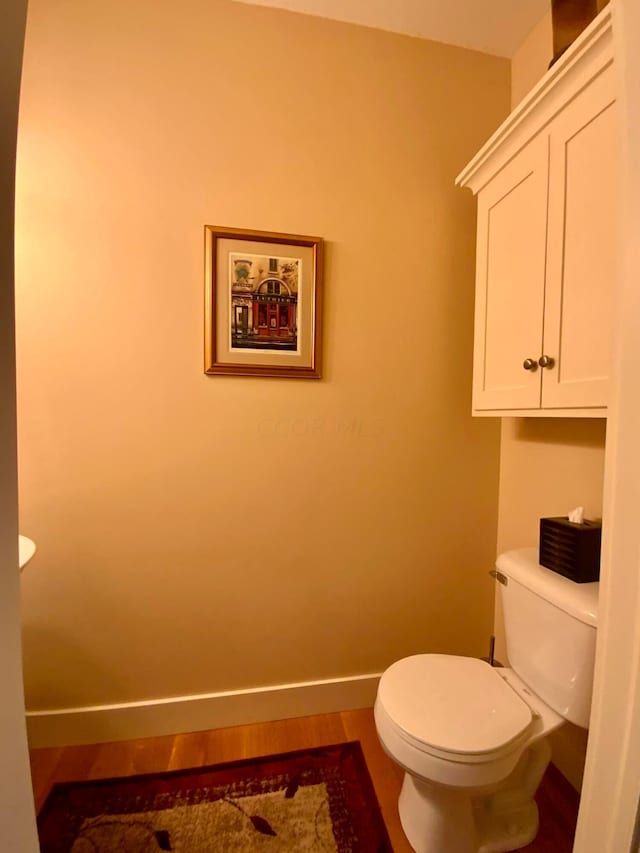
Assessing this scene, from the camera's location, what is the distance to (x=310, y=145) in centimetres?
129

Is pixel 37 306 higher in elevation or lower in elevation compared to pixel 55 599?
higher

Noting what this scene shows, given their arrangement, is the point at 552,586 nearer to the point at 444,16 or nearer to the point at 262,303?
the point at 262,303

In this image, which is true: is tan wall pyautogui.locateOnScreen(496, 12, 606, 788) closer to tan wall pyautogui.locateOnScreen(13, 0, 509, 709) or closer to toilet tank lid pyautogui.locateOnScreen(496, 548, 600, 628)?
tan wall pyautogui.locateOnScreen(13, 0, 509, 709)

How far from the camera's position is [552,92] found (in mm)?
894

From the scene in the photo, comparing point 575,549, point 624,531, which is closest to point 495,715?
point 575,549

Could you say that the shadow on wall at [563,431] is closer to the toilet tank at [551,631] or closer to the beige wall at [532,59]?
the toilet tank at [551,631]

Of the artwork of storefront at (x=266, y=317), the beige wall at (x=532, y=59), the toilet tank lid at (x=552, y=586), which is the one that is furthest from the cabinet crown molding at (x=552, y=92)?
the toilet tank lid at (x=552, y=586)

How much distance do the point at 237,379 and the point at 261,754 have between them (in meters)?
1.34

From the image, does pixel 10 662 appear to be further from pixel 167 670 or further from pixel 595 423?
pixel 595 423

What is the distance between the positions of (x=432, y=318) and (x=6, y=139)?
1310 millimetres

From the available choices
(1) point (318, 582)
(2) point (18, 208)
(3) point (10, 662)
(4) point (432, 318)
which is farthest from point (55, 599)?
(4) point (432, 318)

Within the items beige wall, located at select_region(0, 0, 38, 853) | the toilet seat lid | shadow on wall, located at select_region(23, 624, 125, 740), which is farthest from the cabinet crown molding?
shadow on wall, located at select_region(23, 624, 125, 740)

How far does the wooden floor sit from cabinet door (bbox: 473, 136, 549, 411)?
1.25m

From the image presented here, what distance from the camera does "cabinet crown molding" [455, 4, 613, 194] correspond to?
0.76 m
